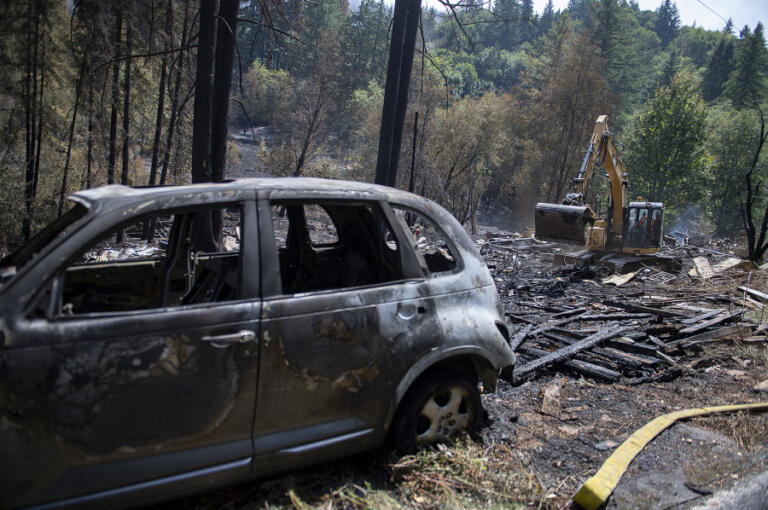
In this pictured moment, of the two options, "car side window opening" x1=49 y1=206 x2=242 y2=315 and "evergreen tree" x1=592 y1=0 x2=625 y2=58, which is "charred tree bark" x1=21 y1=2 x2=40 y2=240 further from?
"evergreen tree" x1=592 y1=0 x2=625 y2=58

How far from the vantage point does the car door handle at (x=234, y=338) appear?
2.70 meters

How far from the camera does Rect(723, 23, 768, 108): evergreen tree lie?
5744 cm

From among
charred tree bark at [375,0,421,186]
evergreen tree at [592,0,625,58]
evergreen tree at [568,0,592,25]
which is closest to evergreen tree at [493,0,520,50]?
evergreen tree at [568,0,592,25]

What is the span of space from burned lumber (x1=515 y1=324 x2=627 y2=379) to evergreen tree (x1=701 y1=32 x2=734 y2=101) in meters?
78.3

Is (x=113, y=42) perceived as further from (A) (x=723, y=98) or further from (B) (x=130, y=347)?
(A) (x=723, y=98)

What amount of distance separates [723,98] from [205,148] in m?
73.2

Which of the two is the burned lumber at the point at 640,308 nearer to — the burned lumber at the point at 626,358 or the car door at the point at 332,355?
the burned lumber at the point at 626,358

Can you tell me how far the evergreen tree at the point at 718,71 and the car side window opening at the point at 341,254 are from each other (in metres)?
82.4

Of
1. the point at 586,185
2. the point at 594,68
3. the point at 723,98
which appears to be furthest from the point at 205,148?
the point at 723,98

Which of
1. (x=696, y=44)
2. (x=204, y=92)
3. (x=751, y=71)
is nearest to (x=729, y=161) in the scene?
(x=751, y=71)

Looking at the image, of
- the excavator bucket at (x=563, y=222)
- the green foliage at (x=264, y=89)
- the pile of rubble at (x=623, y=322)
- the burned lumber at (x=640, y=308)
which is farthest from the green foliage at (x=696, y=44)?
the burned lumber at (x=640, y=308)

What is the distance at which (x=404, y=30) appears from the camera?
11836 mm

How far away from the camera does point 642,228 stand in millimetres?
17656

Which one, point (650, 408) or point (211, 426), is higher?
point (211, 426)
